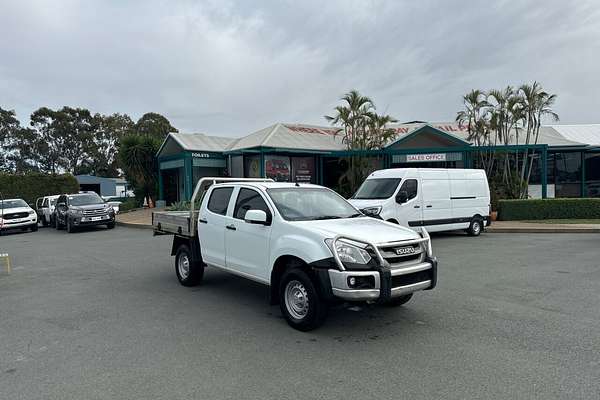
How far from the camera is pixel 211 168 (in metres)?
28.7

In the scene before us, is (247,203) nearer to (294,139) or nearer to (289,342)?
(289,342)

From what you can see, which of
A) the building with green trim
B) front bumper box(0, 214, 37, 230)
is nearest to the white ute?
the building with green trim

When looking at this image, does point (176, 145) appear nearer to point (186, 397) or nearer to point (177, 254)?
point (177, 254)

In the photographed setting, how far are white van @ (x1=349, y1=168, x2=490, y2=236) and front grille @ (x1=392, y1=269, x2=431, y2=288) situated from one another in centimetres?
722

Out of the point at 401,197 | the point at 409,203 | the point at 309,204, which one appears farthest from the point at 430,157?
the point at 309,204

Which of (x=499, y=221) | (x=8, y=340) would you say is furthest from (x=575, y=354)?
(x=499, y=221)

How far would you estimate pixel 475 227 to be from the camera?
49.3 feet

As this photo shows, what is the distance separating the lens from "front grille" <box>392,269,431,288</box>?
5.09 m

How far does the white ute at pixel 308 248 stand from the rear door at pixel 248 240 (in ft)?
0.04

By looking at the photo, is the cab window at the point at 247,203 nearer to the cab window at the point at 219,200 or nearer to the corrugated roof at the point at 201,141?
the cab window at the point at 219,200

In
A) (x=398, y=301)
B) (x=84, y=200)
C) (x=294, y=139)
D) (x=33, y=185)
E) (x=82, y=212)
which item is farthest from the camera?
(x=33, y=185)

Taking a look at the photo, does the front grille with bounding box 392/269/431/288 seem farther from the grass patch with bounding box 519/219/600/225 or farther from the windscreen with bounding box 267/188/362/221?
the grass patch with bounding box 519/219/600/225

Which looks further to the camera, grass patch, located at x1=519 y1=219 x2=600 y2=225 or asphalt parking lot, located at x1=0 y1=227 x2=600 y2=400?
grass patch, located at x1=519 y1=219 x2=600 y2=225

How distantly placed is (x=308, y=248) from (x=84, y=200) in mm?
18894
